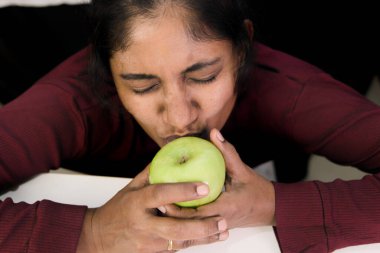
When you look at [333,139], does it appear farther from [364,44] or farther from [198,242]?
[364,44]

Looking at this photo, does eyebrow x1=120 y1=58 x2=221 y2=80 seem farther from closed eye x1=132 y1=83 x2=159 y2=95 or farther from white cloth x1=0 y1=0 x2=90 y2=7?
white cloth x1=0 y1=0 x2=90 y2=7

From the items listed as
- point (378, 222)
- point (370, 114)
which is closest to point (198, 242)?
point (378, 222)

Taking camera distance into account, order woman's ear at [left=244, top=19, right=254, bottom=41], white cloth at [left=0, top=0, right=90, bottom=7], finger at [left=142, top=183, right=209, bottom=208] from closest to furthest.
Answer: finger at [left=142, top=183, right=209, bottom=208] < woman's ear at [left=244, top=19, right=254, bottom=41] < white cloth at [left=0, top=0, right=90, bottom=7]

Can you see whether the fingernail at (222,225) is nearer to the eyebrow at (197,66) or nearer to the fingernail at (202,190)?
the fingernail at (202,190)

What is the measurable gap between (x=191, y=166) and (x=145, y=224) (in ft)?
0.45

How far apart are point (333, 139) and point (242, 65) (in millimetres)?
264

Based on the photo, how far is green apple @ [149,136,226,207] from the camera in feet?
2.08

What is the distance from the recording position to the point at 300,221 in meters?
0.73

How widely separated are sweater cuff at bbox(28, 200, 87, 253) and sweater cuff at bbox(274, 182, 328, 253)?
1.20 feet

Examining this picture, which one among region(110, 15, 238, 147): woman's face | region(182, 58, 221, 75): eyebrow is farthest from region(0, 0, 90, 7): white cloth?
region(182, 58, 221, 75): eyebrow

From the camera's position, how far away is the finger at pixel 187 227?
2.13 feet

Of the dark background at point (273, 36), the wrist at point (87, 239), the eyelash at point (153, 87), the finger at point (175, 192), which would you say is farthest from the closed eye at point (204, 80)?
the dark background at point (273, 36)

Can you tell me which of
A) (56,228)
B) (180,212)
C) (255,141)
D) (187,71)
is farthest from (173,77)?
(255,141)

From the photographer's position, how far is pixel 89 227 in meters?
0.73
